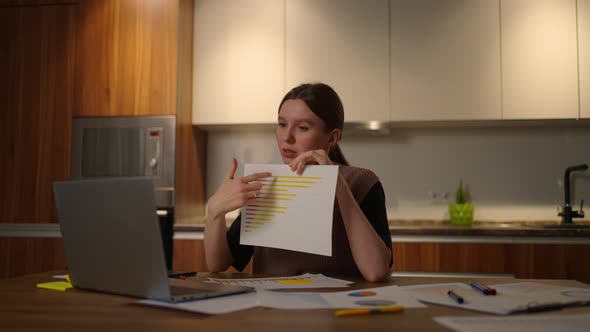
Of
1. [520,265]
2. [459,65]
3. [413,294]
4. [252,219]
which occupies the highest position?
[459,65]

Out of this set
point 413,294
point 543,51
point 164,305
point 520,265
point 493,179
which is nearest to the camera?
point 164,305

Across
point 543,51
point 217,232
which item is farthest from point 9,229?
point 543,51

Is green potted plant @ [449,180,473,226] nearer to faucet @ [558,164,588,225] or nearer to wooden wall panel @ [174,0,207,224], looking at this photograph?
faucet @ [558,164,588,225]

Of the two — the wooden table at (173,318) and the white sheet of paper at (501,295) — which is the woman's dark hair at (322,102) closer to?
the white sheet of paper at (501,295)

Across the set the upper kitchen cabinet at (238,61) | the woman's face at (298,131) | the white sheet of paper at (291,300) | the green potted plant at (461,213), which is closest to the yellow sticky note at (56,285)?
the white sheet of paper at (291,300)

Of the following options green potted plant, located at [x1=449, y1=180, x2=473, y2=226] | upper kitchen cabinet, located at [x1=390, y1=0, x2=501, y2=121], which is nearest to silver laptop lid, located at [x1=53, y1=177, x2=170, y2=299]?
upper kitchen cabinet, located at [x1=390, y1=0, x2=501, y2=121]

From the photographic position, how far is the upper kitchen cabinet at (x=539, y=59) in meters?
2.80

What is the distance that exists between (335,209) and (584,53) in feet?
6.84

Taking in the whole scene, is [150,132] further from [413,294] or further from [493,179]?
[413,294]

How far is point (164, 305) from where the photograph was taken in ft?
2.76

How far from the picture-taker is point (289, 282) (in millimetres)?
1101

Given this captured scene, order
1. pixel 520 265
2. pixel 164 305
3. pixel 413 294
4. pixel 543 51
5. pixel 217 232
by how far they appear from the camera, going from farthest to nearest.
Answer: pixel 543 51
pixel 520 265
pixel 217 232
pixel 413 294
pixel 164 305

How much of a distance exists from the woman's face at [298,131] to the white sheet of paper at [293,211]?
279 mm

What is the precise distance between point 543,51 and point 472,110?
1.59 feet
